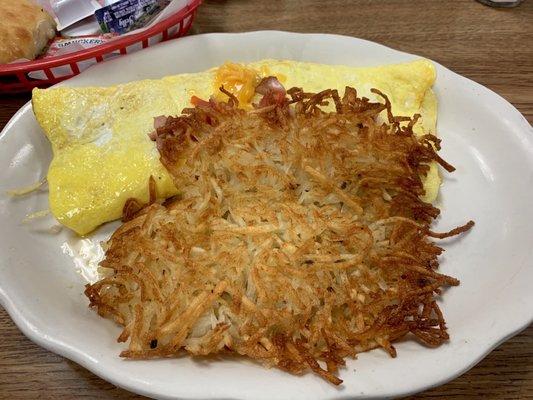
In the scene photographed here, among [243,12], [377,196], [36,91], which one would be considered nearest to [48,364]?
[36,91]

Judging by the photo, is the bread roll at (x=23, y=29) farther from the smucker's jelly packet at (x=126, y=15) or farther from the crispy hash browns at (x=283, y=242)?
the crispy hash browns at (x=283, y=242)

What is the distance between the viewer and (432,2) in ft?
10.6

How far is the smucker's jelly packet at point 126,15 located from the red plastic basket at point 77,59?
12 cm

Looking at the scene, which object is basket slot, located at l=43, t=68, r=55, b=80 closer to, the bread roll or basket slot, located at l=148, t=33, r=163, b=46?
the bread roll

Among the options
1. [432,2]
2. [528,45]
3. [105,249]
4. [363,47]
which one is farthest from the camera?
[432,2]

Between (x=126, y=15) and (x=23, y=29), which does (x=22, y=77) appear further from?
(x=126, y=15)

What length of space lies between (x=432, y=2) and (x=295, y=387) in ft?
8.81

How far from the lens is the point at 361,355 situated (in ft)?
5.05

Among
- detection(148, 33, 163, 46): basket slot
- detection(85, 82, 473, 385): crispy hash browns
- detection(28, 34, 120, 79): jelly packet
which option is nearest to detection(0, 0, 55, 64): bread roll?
detection(28, 34, 120, 79): jelly packet

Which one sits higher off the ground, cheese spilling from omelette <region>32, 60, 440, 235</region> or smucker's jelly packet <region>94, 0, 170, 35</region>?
smucker's jelly packet <region>94, 0, 170, 35</region>

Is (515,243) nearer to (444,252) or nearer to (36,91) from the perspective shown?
(444,252)

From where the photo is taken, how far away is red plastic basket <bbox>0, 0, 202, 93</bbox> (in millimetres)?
2248

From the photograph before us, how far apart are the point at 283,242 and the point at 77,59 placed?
1.29 metres

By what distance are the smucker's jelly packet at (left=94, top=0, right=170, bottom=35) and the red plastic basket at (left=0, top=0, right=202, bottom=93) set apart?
12cm
